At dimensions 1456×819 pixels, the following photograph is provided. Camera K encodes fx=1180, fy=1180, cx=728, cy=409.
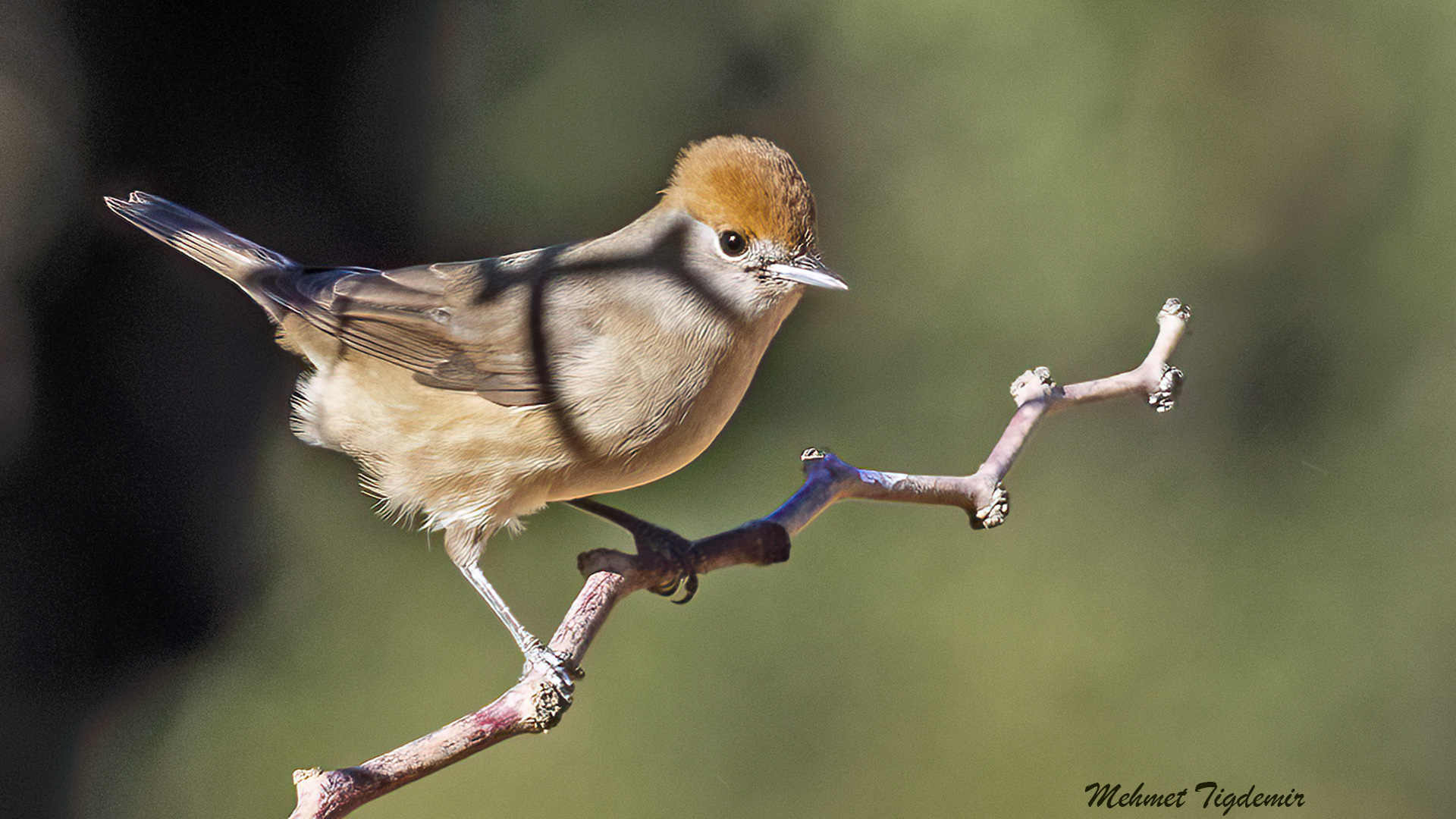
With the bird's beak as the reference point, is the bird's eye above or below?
above

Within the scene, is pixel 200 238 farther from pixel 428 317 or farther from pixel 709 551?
pixel 709 551

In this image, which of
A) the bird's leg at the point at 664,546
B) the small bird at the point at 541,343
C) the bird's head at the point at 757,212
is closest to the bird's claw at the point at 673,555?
the bird's leg at the point at 664,546

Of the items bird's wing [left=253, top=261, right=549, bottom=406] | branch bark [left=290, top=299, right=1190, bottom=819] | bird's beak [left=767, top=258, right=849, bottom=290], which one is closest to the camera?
branch bark [left=290, top=299, right=1190, bottom=819]

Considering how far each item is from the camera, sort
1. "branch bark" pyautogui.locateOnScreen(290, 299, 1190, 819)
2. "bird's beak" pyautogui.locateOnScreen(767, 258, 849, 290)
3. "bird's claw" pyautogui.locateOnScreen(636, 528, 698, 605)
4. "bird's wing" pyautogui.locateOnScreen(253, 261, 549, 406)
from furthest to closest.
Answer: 1. "bird's claw" pyautogui.locateOnScreen(636, 528, 698, 605)
2. "bird's wing" pyautogui.locateOnScreen(253, 261, 549, 406)
3. "bird's beak" pyautogui.locateOnScreen(767, 258, 849, 290)
4. "branch bark" pyautogui.locateOnScreen(290, 299, 1190, 819)

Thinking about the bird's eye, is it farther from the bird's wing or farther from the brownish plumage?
the bird's wing

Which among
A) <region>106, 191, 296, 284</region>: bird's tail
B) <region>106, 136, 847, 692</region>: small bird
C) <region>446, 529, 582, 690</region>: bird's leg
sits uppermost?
<region>106, 191, 296, 284</region>: bird's tail

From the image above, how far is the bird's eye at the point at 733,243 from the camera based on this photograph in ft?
4.97

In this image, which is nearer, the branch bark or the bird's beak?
the branch bark

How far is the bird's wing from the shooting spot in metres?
1.71

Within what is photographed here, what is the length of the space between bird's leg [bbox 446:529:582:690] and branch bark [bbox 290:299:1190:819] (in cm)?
1

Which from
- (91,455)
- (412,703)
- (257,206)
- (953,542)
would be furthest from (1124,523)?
(91,455)

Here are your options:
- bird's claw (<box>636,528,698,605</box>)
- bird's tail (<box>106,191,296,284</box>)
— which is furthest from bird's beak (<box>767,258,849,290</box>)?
bird's tail (<box>106,191,296,284</box>)

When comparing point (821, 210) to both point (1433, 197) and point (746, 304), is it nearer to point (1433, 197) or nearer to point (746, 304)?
point (746, 304)

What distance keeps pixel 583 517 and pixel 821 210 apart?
41.5 inches
